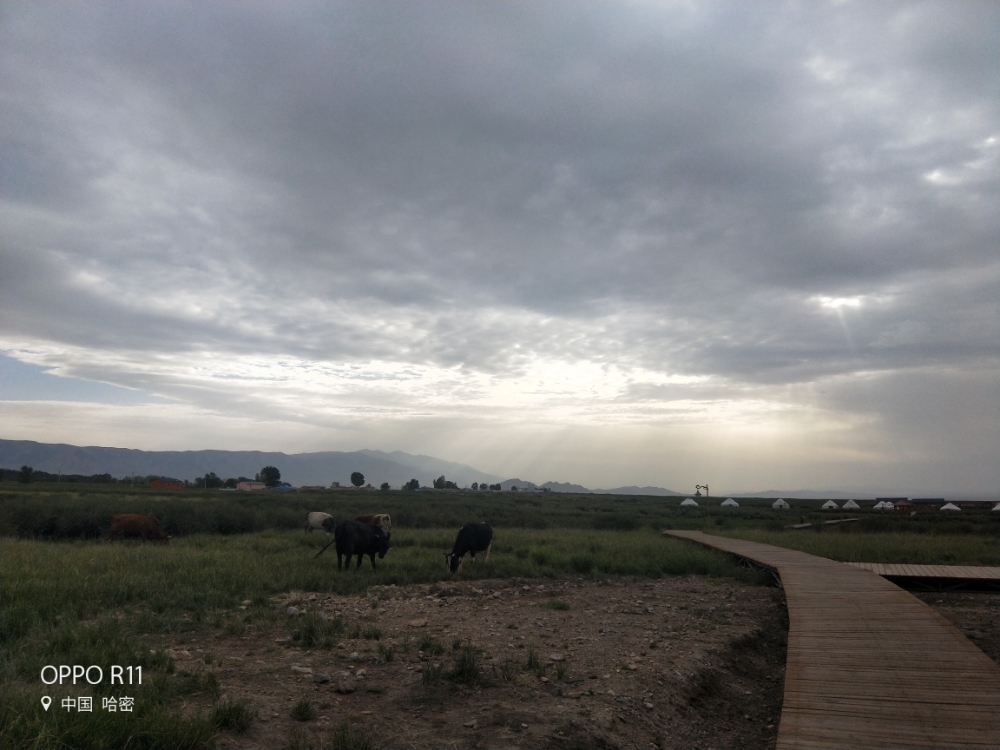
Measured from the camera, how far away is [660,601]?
44.2 feet

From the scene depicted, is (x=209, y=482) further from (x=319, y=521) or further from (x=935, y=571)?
(x=935, y=571)

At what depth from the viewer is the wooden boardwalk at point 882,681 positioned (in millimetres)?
5434

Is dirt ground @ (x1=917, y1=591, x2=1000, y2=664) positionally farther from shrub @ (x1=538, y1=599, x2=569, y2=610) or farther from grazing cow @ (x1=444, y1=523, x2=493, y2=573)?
grazing cow @ (x1=444, y1=523, x2=493, y2=573)

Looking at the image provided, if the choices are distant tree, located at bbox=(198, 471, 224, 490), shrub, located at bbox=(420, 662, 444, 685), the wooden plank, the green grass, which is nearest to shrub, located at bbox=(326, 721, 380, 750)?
shrub, located at bbox=(420, 662, 444, 685)

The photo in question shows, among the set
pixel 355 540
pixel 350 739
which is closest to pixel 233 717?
pixel 350 739

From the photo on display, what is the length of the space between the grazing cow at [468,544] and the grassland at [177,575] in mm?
377

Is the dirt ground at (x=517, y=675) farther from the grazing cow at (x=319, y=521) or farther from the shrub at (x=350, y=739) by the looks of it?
the grazing cow at (x=319, y=521)

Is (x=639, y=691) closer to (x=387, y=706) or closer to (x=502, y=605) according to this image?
(x=387, y=706)

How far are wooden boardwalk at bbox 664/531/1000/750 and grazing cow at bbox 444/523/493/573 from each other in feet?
26.4

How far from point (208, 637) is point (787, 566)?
13622mm

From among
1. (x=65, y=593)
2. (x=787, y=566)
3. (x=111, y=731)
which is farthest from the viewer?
(x=787, y=566)

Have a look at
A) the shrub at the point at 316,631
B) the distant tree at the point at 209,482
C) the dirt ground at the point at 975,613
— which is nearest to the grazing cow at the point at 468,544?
the shrub at the point at 316,631

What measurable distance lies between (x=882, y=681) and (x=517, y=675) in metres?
4.09

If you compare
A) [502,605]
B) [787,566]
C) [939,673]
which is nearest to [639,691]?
[939,673]
